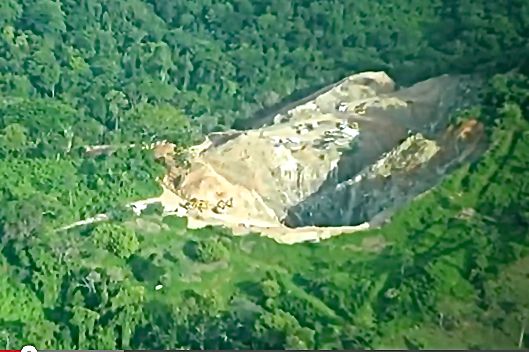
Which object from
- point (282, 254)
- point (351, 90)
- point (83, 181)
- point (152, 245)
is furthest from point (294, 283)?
point (351, 90)

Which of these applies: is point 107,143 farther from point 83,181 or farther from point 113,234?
point 113,234

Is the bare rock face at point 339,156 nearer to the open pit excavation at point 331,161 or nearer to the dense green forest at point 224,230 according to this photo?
the open pit excavation at point 331,161

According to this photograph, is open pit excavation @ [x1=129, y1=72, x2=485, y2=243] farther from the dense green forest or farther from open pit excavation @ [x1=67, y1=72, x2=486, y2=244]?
the dense green forest

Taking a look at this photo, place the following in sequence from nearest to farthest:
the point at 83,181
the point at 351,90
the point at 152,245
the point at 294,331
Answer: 1. the point at 294,331
2. the point at 152,245
3. the point at 83,181
4. the point at 351,90

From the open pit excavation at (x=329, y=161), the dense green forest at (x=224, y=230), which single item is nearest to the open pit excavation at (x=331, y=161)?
the open pit excavation at (x=329, y=161)

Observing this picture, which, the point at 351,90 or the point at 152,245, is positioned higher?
the point at 351,90

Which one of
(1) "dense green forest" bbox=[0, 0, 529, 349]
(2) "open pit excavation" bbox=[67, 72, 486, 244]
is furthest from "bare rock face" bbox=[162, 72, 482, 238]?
(1) "dense green forest" bbox=[0, 0, 529, 349]
